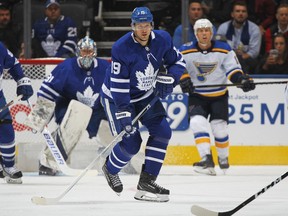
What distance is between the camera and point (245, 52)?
8.91 meters

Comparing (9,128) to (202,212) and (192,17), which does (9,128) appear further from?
(202,212)

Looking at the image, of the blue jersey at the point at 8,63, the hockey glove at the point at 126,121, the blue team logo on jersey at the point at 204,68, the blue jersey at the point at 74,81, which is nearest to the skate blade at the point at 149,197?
the hockey glove at the point at 126,121

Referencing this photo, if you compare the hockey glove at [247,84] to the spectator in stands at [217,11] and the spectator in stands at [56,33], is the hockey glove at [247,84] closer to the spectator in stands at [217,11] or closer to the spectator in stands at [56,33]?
the spectator in stands at [217,11]

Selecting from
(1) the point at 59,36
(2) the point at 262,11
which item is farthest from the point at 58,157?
(2) the point at 262,11

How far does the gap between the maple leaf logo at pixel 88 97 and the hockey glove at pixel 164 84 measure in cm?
216

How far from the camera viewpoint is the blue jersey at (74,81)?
310 inches

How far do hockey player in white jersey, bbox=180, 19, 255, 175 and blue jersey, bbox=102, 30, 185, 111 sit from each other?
6.47 feet

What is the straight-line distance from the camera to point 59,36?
909 centimetres

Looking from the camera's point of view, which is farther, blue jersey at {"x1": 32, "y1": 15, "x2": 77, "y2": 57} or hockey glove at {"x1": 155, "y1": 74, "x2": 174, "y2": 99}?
blue jersey at {"x1": 32, "y1": 15, "x2": 77, "y2": 57}

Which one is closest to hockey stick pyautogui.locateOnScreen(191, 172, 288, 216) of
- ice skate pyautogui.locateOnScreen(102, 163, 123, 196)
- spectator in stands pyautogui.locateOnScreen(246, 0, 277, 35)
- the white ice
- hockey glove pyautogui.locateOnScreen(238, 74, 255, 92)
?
the white ice

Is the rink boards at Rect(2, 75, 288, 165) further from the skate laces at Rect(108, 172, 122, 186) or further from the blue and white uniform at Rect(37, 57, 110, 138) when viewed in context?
the skate laces at Rect(108, 172, 122, 186)

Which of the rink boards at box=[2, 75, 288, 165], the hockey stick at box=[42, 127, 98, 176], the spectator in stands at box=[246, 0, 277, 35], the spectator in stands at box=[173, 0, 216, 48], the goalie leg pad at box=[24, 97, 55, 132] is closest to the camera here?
the hockey stick at box=[42, 127, 98, 176]

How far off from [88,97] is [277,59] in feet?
5.92

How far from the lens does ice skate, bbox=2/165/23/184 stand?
7.17 meters
